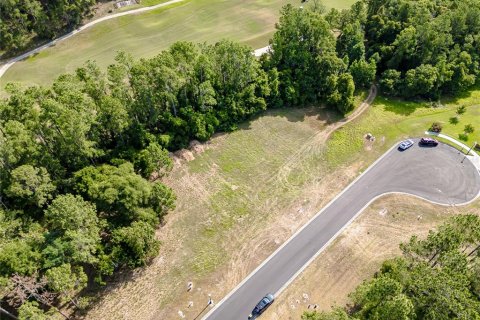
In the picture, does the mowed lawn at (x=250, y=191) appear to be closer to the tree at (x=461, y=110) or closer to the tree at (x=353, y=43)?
the tree at (x=461, y=110)

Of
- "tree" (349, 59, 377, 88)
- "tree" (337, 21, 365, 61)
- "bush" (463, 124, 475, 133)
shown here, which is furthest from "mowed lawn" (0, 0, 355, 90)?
"bush" (463, 124, 475, 133)

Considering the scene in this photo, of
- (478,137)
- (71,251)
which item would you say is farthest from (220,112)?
(478,137)

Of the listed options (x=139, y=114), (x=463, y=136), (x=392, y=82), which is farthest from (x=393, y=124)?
(x=139, y=114)

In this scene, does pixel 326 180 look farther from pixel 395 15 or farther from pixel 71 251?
pixel 395 15

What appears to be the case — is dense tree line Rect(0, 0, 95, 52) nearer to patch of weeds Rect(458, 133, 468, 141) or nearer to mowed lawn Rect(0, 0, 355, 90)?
mowed lawn Rect(0, 0, 355, 90)

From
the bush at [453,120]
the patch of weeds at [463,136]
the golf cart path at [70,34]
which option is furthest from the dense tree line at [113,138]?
the golf cart path at [70,34]
